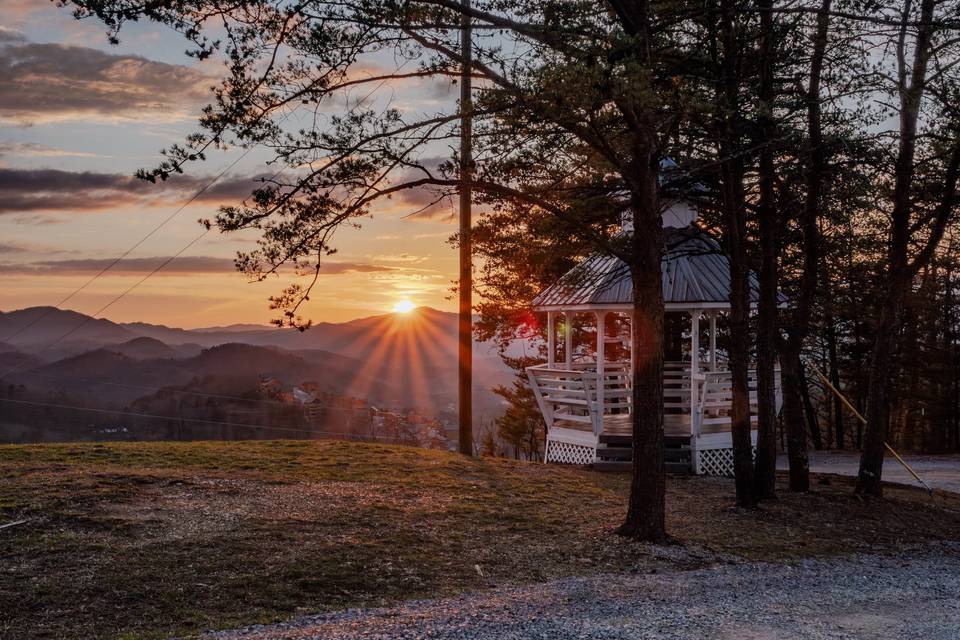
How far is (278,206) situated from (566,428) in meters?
10.3

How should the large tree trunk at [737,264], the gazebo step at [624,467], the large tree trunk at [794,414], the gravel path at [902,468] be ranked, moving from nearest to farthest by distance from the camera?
the large tree trunk at [737,264] → the large tree trunk at [794,414] → the gazebo step at [624,467] → the gravel path at [902,468]

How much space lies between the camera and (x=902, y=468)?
19000 millimetres

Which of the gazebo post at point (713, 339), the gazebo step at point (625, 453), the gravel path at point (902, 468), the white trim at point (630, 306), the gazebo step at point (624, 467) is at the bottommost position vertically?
the gravel path at point (902, 468)

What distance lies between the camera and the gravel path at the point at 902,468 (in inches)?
658

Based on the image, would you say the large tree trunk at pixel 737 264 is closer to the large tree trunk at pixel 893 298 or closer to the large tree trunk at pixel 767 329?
the large tree trunk at pixel 767 329

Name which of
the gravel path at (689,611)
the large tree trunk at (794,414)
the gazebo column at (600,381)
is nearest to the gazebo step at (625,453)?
the gazebo column at (600,381)

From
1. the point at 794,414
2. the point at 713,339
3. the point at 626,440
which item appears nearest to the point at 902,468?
the point at 713,339

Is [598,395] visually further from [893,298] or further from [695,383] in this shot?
[893,298]

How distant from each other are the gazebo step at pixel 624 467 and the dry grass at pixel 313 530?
1.08 meters

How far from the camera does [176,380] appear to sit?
32.3m

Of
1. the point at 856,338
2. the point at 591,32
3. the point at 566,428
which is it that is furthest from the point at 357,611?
the point at 856,338

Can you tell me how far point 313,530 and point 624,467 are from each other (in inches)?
326

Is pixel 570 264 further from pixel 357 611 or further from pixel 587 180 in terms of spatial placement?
pixel 357 611

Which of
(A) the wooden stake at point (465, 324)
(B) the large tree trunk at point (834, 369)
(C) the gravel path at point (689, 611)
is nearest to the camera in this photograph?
(C) the gravel path at point (689, 611)
